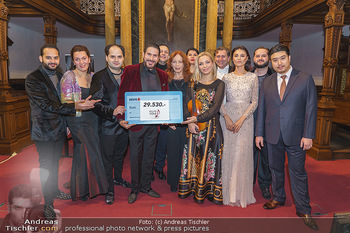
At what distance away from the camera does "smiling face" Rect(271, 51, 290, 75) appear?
2369mm

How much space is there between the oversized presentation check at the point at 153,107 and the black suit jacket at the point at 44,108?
63cm

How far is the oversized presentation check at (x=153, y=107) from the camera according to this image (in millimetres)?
2539

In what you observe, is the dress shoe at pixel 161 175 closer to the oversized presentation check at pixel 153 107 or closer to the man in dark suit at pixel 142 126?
the man in dark suit at pixel 142 126

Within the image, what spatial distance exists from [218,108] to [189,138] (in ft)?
1.74

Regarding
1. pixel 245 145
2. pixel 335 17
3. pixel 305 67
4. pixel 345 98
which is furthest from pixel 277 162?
pixel 305 67

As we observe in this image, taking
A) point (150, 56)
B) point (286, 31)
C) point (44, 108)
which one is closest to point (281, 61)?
point (150, 56)

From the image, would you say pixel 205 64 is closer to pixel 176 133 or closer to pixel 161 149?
pixel 176 133

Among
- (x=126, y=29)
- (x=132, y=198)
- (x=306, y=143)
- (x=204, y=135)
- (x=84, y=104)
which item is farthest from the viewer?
(x=126, y=29)

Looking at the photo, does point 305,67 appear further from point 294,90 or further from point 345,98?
point 294,90

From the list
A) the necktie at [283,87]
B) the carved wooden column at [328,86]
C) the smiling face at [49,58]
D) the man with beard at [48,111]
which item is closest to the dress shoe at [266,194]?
the necktie at [283,87]

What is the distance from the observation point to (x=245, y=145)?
2760 mm

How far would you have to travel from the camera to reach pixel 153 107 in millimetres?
2566

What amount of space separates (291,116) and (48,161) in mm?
2690

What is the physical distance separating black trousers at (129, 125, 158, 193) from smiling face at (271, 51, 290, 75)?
5.12ft
